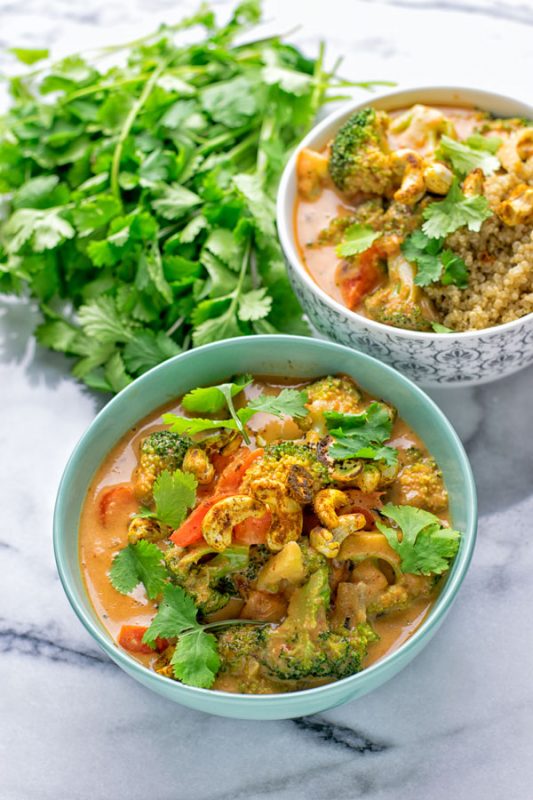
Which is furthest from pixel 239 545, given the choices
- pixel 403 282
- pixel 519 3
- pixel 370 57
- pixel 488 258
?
pixel 519 3

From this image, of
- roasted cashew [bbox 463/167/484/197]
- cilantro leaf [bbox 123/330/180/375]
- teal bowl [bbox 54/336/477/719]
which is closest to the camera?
teal bowl [bbox 54/336/477/719]

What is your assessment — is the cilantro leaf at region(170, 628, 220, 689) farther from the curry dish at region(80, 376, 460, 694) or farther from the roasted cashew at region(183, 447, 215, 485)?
the roasted cashew at region(183, 447, 215, 485)

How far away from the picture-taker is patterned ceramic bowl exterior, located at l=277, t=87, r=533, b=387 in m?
2.91

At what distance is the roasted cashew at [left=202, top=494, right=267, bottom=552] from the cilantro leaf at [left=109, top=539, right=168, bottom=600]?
0.16m

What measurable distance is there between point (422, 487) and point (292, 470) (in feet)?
1.26

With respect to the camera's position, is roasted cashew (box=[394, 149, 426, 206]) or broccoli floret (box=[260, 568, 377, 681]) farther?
roasted cashew (box=[394, 149, 426, 206])

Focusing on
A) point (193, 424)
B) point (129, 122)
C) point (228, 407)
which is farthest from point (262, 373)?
point (129, 122)

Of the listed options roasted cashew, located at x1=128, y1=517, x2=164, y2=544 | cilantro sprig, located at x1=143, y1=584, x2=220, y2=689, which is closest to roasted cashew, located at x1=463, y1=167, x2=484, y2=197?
roasted cashew, located at x1=128, y1=517, x2=164, y2=544

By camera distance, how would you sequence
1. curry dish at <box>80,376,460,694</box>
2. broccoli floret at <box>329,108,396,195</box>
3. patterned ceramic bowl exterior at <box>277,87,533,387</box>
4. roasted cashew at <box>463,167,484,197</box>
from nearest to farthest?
curry dish at <box>80,376,460,694</box>, patterned ceramic bowl exterior at <box>277,87,533,387</box>, roasted cashew at <box>463,167,484,197</box>, broccoli floret at <box>329,108,396,195</box>

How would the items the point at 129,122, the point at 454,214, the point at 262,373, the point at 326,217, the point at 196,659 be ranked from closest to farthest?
the point at 196,659, the point at 454,214, the point at 262,373, the point at 326,217, the point at 129,122

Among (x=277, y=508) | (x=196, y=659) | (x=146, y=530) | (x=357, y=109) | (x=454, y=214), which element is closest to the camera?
(x=196, y=659)

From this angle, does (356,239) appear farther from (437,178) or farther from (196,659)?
(196,659)

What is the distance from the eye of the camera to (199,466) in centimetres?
277

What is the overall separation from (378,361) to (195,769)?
1236mm
